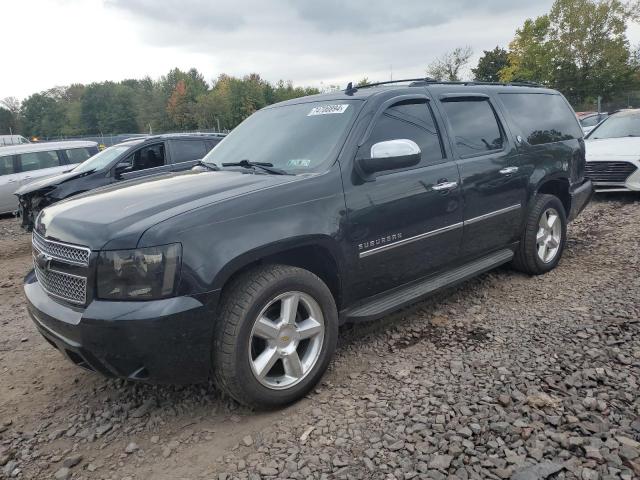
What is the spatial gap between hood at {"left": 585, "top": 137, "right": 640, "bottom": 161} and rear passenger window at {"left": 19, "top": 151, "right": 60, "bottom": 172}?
37.7 feet

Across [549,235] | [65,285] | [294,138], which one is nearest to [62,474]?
[65,285]

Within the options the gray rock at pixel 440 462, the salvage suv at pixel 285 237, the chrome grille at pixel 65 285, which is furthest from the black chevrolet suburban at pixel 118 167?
the gray rock at pixel 440 462

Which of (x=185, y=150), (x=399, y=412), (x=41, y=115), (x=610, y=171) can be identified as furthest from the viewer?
(x=41, y=115)

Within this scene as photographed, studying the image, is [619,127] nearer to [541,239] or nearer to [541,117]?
[541,117]

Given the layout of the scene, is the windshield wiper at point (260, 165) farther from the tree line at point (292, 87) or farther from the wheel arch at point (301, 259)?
the tree line at point (292, 87)

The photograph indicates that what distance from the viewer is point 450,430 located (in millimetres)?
2521

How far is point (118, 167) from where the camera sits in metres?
8.17

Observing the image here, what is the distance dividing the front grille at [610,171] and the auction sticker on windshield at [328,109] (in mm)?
6057

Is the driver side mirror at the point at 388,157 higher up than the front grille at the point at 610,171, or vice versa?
the driver side mirror at the point at 388,157

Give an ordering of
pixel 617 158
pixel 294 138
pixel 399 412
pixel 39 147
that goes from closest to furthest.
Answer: pixel 399 412
pixel 294 138
pixel 617 158
pixel 39 147

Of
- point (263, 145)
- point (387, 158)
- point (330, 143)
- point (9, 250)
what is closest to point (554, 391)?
point (387, 158)

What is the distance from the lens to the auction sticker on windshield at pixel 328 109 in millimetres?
3506

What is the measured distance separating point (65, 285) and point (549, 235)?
4.42m

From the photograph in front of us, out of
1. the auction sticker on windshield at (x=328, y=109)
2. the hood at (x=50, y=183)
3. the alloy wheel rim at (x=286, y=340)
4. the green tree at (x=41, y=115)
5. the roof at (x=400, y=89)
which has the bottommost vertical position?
the alloy wheel rim at (x=286, y=340)
